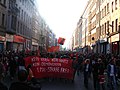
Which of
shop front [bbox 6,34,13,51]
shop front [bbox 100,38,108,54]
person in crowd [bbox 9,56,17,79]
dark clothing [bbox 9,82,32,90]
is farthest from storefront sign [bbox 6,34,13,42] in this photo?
dark clothing [bbox 9,82,32,90]

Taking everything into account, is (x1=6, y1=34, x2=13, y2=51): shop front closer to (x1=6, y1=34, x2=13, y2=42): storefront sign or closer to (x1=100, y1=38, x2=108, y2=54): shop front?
(x1=6, y1=34, x2=13, y2=42): storefront sign

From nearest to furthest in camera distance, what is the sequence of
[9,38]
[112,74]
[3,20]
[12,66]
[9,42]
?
1. [112,74]
2. [12,66]
3. [3,20]
4. [9,38]
5. [9,42]

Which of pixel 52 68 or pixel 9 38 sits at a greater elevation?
pixel 9 38

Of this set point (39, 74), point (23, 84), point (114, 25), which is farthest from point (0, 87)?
point (114, 25)

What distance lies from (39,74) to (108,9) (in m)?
26.7

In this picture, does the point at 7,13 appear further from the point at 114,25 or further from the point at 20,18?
the point at 114,25

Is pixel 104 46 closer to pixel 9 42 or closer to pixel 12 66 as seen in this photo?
pixel 9 42

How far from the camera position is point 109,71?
12.6m

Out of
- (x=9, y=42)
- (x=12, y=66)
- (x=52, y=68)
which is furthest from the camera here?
(x=9, y=42)

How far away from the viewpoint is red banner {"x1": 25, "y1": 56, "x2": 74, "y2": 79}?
17125 millimetres

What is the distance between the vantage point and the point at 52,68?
1725 cm

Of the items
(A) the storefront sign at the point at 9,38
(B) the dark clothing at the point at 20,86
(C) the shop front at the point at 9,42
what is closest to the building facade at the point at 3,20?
(A) the storefront sign at the point at 9,38

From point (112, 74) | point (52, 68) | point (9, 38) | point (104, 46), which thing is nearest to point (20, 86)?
point (112, 74)

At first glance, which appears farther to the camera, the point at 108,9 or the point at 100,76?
the point at 108,9
